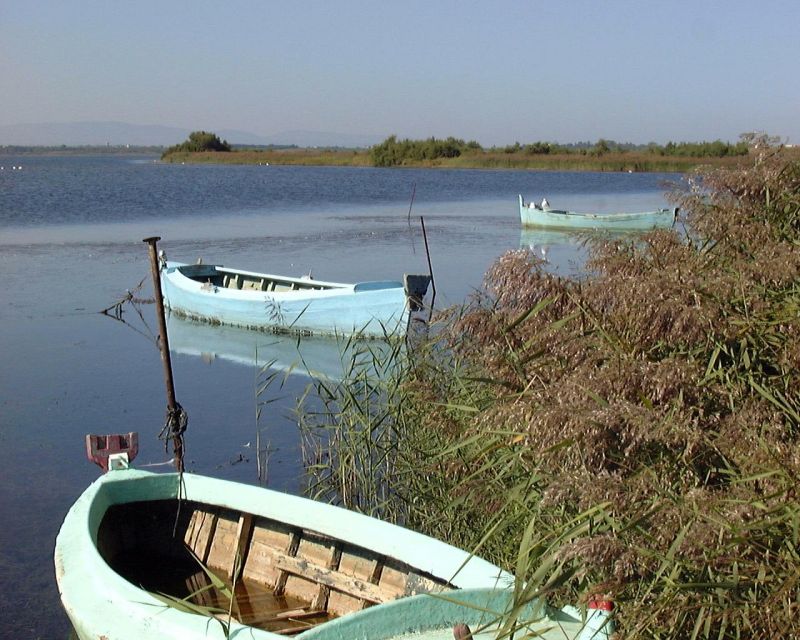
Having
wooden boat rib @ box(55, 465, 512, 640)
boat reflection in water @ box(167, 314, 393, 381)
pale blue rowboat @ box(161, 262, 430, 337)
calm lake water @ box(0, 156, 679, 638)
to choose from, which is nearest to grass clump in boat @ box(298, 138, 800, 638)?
wooden boat rib @ box(55, 465, 512, 640)

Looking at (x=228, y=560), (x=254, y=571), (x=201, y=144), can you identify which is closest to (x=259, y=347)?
(x=228, y=560)

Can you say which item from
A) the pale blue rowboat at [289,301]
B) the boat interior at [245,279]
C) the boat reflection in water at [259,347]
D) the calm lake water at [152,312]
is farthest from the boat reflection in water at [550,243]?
the boat reflection in water at [259,347]

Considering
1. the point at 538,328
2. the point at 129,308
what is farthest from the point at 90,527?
the point at 129,308

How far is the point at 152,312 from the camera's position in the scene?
17.1 metres

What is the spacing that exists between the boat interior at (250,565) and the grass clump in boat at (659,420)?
629mm

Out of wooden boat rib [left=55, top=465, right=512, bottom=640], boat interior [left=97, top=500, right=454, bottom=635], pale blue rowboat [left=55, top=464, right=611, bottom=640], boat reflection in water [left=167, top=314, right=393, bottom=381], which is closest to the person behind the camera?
pale blue rowboat [left=55, top=464, right=611, bottom=640]

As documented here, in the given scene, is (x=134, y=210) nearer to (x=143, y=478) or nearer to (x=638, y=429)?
(x=143, y=478)

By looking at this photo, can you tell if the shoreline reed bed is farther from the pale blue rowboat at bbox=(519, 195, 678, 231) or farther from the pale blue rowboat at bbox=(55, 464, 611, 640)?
the pale blue rowboat at bbox=(55, 464, 611, 640)

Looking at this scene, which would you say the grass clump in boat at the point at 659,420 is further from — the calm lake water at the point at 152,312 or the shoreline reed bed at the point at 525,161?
the shoreline reed bed at the point at 525,161

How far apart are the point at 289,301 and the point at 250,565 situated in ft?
28.4

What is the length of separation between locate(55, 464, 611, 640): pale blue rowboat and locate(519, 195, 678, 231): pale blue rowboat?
20872mm

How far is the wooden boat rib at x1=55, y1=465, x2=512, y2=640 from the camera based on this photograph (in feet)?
15.7

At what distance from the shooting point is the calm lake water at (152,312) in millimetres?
8672

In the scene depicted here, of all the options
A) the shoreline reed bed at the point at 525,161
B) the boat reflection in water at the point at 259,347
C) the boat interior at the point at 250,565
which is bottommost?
the boat reflection in water at the point at 259,347
